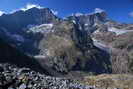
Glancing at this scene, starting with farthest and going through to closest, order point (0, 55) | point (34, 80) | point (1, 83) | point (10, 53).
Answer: point (10, 53), point (0, 55), point (34, 80), point (1, 83)

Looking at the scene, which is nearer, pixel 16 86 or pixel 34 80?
pixel 16 86

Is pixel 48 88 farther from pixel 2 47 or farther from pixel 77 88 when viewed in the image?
pixel 2 47

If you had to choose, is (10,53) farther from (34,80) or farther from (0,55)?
(34,80)

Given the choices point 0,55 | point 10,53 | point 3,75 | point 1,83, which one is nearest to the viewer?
point 1,83

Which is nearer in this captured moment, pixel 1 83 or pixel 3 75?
pixel 1 83

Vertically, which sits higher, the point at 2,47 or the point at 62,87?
the point at 2,47

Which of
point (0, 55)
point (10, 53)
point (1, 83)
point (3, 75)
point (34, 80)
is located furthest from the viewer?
point (10, 53)

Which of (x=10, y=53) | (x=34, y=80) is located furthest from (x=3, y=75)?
(x=10, y=53)

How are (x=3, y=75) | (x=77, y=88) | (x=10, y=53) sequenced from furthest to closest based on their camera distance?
1. (x=10, y=53)
2. (x=77, y=88)
3. (x=3, y=75)

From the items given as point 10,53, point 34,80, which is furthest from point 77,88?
point 10,53
